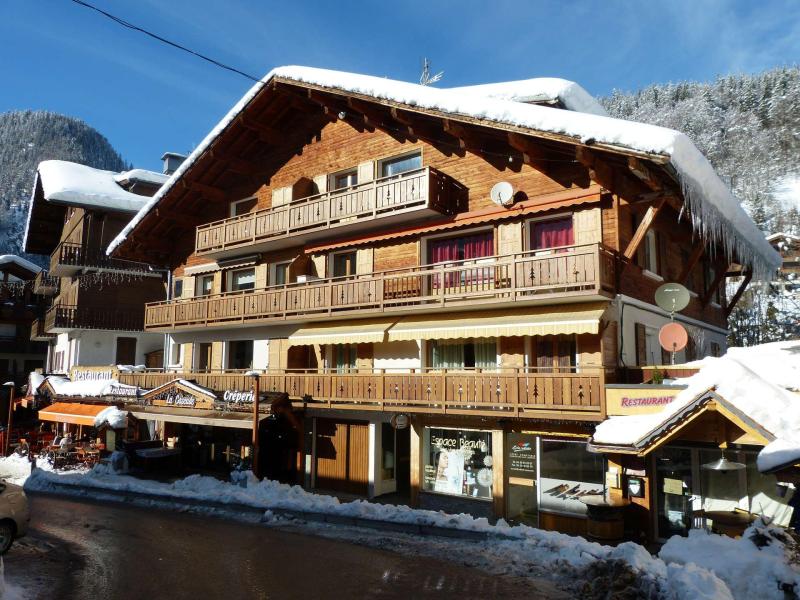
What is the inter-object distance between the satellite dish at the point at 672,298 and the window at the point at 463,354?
4694 mm

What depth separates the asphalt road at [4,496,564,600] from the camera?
966cm

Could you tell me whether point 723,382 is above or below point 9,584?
above

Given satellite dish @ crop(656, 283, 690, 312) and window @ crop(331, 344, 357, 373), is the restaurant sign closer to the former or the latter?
window @ crop(331, 344, 357, 373)

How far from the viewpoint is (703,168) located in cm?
1570

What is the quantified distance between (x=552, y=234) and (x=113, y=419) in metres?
17.2

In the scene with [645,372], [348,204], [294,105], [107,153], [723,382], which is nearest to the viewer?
[723,382]

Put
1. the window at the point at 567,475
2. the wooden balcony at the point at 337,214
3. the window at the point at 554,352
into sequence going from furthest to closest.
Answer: the wooden balcony at the point at 337,214, the window at the point at 554,352, the window at the point at 567,475

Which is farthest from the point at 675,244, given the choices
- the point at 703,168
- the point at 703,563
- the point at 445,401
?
the point at 703,563

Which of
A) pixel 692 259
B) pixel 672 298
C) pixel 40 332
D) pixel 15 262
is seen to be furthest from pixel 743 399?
pixel 15 262

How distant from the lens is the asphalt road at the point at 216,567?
31.7 ft

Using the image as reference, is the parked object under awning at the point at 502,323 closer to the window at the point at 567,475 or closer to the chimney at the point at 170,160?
the window at the point at 567,475

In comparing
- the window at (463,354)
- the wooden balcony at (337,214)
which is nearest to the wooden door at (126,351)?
the wooden balcony at (337,214)

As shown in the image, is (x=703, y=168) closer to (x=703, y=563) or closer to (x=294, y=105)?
A: (x=703, y=563)

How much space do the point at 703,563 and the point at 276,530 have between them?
29.7 feet
